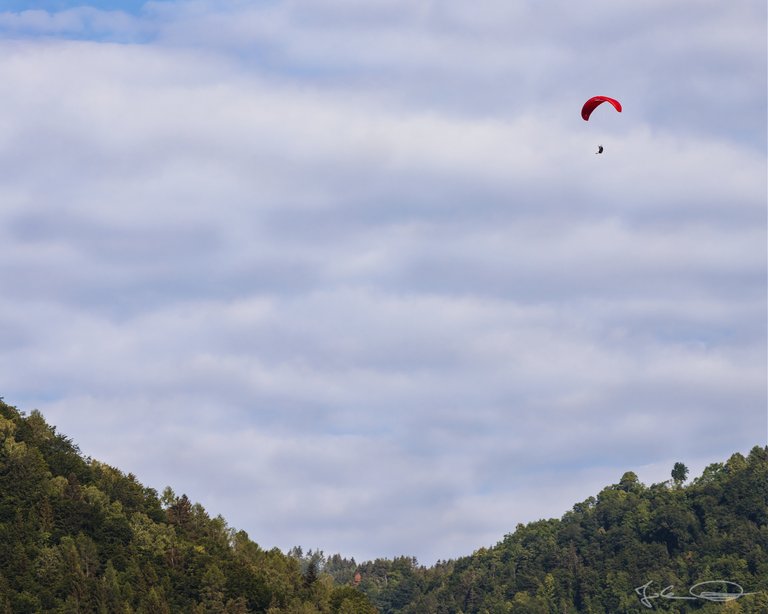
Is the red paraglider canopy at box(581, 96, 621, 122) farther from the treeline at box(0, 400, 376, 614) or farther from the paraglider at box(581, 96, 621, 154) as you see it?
the treeline at box(0, 400, 376, 614)

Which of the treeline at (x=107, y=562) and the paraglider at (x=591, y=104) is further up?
the paraglider at (x=591, y=104)

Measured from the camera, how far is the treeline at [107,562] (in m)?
169

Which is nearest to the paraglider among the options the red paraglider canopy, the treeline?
the red paraglider canopy

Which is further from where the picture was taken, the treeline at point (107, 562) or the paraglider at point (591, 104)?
the treeline at point (107, 562)

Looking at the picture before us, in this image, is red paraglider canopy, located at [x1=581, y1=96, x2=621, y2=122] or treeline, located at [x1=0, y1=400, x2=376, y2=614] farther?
treeline, located at [x1=0, y1=400, x2=376, y2=614]

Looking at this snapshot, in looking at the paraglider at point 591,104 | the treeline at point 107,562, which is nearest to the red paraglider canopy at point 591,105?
the paraglider at point 591,104

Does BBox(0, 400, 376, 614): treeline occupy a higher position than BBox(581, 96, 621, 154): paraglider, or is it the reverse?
BBox(581, 96, 621, 154): paraglider

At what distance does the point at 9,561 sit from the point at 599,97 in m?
94.1

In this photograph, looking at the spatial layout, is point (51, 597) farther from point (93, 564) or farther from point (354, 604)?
point (354, 604)

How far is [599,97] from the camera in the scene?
129375 millimetres

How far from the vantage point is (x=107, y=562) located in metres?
180

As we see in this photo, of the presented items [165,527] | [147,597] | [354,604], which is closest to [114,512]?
[165,527]

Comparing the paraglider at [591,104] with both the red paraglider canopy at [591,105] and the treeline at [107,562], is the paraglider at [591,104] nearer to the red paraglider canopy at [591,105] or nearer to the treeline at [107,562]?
the red paraglider canopy at [591,105]

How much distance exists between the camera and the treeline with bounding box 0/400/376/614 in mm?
168875
